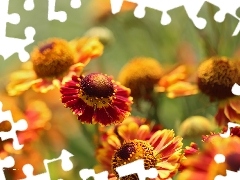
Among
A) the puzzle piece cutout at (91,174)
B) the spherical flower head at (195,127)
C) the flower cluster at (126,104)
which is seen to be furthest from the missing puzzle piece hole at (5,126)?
the spherical flower head at (195,127)

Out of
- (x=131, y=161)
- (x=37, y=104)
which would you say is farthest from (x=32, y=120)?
(x=131, y=161)

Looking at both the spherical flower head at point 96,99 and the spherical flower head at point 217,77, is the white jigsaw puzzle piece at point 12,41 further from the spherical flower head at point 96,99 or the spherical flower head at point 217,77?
the spherical flower head at point 217,77

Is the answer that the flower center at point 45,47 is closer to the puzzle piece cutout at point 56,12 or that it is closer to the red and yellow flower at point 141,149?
the puzzle piece cutout at point 56,12

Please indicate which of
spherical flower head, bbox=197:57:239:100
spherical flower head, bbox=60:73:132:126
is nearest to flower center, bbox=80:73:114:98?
spherical flower head, bbox=60:73:132:126

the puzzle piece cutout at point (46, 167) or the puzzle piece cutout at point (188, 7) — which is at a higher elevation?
the puzzle piece cutout at point (188, 7)

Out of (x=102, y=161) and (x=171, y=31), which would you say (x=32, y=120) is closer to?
(x=102, y=161)

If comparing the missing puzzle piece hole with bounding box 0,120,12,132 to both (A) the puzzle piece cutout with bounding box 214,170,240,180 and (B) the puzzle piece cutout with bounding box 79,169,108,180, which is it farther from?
(A) the puzzle piece cutout with bounding box 214,170,240,180

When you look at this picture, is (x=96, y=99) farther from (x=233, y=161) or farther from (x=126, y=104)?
(x=233, y=161)

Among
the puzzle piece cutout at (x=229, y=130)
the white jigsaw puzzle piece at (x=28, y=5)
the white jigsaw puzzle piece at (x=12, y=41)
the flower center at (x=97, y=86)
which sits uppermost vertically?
the white jigsaw puzzle piece at (x=28, y=5)
